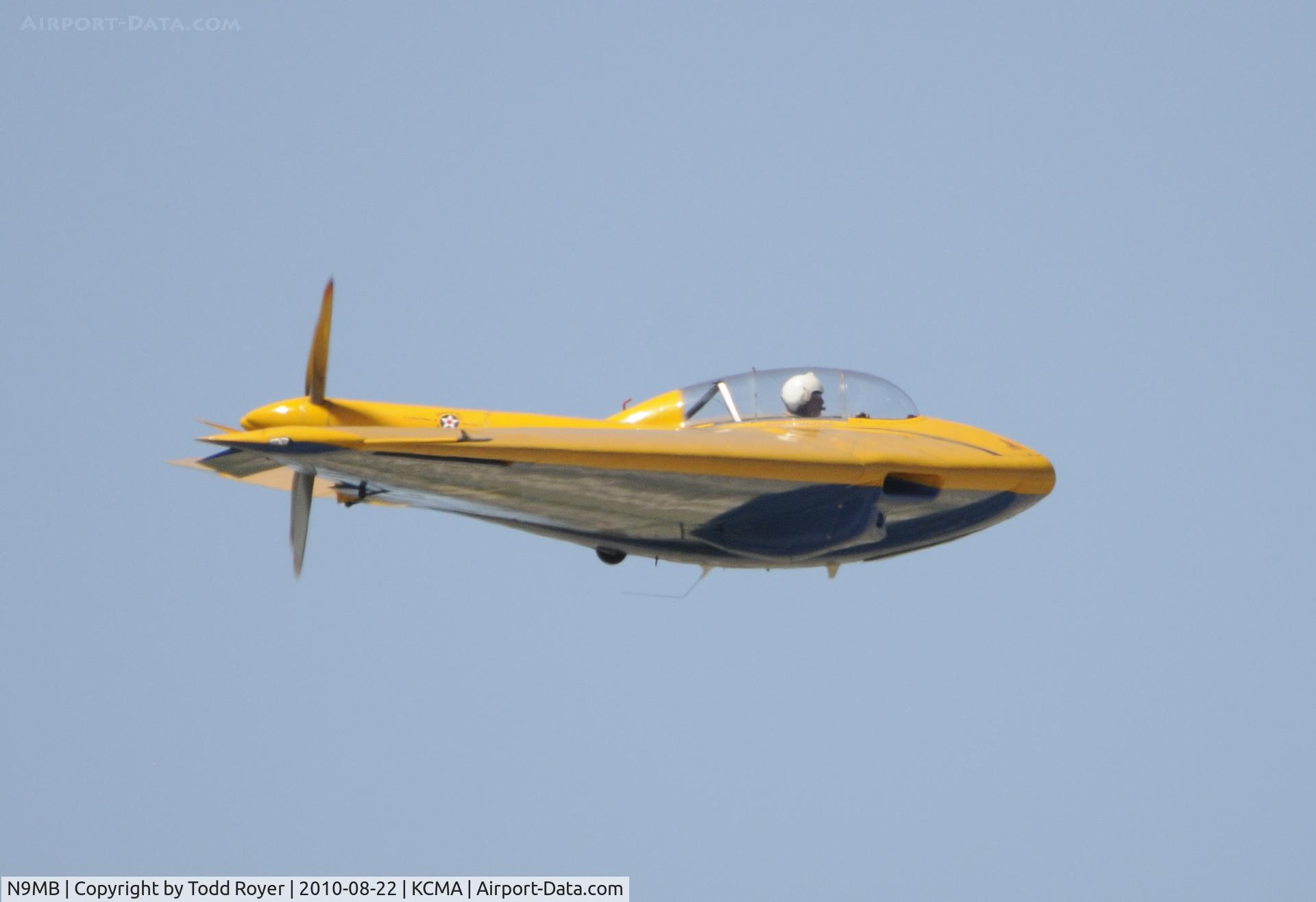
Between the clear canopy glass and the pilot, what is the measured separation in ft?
0.04

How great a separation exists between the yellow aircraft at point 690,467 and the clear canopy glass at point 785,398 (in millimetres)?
28

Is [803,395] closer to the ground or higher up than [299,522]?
higher up

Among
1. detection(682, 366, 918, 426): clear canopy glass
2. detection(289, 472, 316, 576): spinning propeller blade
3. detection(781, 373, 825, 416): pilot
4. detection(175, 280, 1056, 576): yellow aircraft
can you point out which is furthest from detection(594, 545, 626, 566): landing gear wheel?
detection(289, 472, 316, 576): spinning propeller blade

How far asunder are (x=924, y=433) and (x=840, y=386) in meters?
1.85

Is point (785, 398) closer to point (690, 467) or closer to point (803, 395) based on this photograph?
point (803, 395)

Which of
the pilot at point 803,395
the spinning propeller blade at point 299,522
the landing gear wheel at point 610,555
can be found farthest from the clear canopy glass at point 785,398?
the spinning propeller blade at point 299,522

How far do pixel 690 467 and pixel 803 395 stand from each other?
532 centimetres

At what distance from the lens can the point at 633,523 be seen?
111 ft

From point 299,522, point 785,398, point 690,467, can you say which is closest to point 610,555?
point 785,398

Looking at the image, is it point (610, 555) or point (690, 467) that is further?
point (610, 555)

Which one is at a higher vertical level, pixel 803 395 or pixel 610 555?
pixel 803 395

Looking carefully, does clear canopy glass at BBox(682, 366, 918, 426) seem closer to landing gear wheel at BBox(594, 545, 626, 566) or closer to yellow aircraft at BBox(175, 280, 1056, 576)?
yellow aircraft at BBox(175, 280, 1056, 576)

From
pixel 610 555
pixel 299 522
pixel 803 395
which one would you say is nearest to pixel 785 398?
pixel 803 395

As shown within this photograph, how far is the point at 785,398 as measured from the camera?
3528 centimetres
